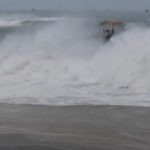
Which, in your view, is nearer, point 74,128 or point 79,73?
point 74,128

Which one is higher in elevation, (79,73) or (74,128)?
(79,73)

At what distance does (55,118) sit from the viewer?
9.40 meters

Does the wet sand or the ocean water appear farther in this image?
the ocean water

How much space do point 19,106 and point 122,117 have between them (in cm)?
221

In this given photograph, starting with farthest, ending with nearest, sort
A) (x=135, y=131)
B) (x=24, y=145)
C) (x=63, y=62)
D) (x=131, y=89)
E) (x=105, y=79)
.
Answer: (x=63, y=62), (x=105, y=79), (x=131, y=89), (x=135, y=131), (x=24, y=145)

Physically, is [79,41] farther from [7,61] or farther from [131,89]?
[131,89]

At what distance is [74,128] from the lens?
8.44 m

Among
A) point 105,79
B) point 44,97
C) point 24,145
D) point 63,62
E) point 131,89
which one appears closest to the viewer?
point 24,145

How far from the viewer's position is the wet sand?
24.0 feet

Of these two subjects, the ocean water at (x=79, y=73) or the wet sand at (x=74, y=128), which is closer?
the wet sand at (x=74, y=128)

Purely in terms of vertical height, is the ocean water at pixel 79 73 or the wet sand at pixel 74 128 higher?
the ocean water at pixel 79 73

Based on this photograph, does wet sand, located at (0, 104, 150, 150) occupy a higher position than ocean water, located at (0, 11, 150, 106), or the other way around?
ocean water, located at (0, 11, 150, 106)

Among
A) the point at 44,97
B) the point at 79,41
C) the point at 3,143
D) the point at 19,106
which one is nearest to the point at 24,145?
the point at 3,143

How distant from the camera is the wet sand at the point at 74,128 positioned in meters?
7.30
